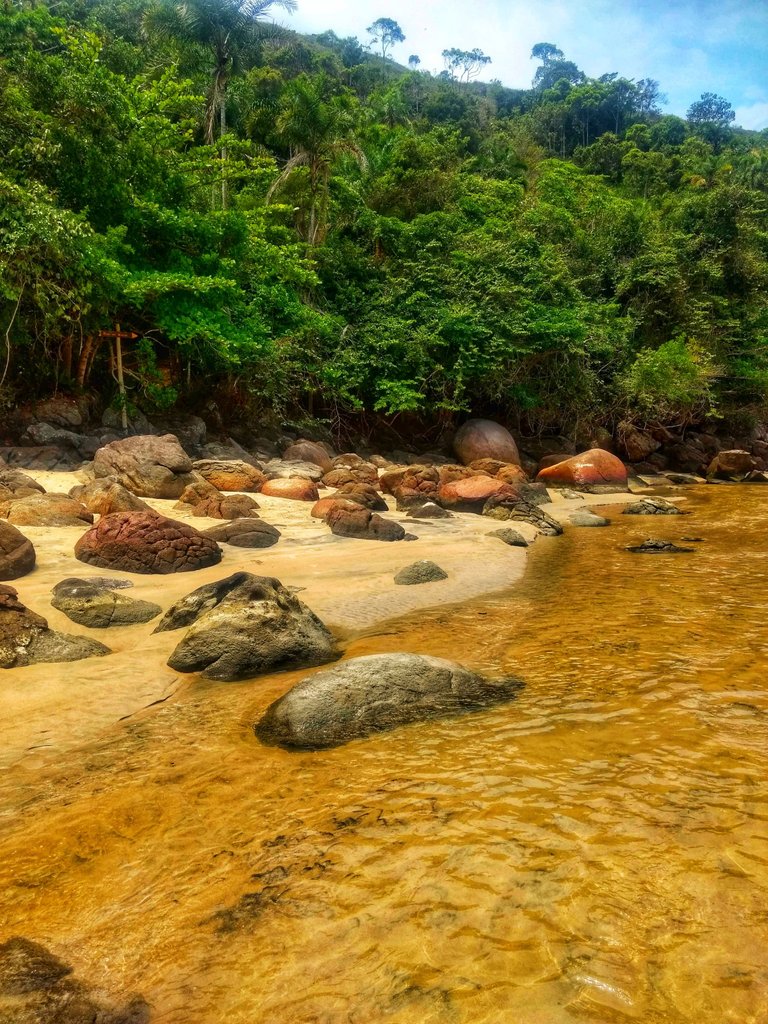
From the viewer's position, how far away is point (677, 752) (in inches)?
124

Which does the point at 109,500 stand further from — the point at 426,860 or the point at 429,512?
the point at 426,860

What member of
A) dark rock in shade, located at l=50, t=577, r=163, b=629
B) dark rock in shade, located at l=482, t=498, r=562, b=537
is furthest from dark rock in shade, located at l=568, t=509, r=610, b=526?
dark rock in shade, located at l=50, t=577, r=163, b=629

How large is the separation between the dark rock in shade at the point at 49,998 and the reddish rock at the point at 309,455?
13.7 metres

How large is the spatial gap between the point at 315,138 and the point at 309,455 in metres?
13.2

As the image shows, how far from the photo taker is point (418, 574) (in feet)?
22.8

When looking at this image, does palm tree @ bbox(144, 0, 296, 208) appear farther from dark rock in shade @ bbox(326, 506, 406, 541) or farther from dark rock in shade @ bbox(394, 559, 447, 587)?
dark rock in shade @ bbox(394, 559, 447, 587)

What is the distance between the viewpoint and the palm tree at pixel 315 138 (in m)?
21.6

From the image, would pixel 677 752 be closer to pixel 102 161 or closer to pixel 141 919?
pixel 141 919

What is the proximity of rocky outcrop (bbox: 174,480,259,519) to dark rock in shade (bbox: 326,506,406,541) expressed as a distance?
1.43 m

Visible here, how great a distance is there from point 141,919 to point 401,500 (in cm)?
1036

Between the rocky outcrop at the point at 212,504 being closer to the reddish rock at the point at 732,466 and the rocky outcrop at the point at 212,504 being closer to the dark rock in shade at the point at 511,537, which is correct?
the dark rock in shade at the point at 511,537

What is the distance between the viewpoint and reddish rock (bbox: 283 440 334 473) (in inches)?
621

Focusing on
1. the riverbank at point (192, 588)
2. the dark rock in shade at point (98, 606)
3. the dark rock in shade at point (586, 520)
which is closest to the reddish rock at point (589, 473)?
the dark rock in shade at point (586, 520)

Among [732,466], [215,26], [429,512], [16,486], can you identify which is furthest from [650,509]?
[215,26]
